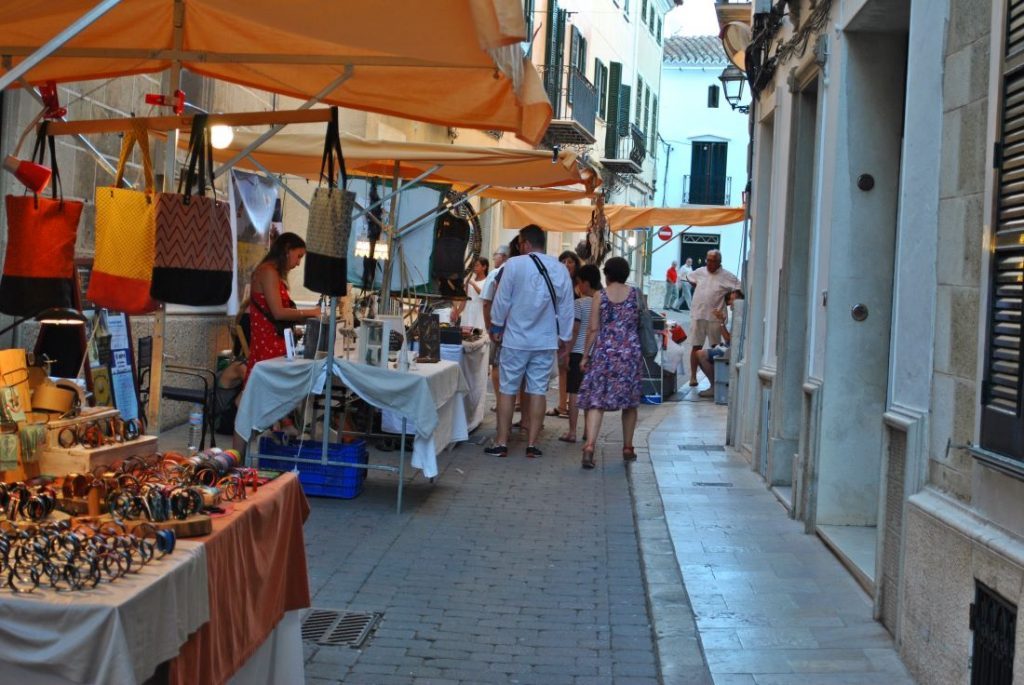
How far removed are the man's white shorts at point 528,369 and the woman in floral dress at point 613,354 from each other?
53 centimetres

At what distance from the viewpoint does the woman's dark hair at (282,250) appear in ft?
32.4

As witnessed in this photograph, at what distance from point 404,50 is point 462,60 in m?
0.27

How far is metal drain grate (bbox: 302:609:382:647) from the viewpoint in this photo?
19.9 feet

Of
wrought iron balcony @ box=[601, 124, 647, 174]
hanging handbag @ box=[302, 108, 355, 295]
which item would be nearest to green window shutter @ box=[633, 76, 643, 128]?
wrought iron balcony @ box=[601, 124, 647, 174]

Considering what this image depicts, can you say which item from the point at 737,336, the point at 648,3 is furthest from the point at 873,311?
the point at 648,3

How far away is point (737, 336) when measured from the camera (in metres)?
13.7

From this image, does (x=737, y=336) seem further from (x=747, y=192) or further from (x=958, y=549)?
(x=958, y=549)

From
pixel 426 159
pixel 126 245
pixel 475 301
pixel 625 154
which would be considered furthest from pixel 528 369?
pixel 625 154

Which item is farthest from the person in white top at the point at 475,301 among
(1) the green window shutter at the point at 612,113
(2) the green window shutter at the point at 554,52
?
(1) the green window shutter at the point at 612,113

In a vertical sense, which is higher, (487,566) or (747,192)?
(747,192)

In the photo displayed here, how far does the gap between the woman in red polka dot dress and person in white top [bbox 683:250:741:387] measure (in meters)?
9.85

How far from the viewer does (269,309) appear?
9.73 m

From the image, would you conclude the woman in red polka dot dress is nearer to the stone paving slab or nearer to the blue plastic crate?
the blue plastic crate

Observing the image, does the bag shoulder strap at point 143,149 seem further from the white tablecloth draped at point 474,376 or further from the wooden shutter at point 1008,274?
the white tablecloth draped at point 474,376
